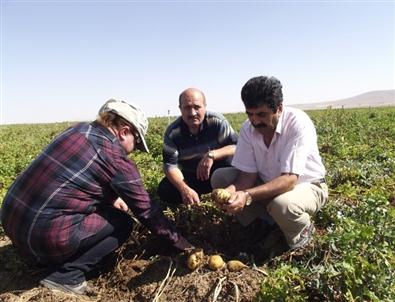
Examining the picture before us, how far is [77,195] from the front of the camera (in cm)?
304

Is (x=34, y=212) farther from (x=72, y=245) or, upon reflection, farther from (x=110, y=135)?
(x=110, y=135)

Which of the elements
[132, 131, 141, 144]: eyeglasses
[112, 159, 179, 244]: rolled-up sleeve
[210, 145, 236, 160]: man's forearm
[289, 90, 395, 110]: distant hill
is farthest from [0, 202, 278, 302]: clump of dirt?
[289, 90, 395, 110]: distant hill

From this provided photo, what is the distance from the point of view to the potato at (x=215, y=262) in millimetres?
3164

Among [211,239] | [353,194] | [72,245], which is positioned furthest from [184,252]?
[353,194]

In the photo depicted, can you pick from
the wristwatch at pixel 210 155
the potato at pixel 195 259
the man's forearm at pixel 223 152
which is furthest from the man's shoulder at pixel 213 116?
the potato at pixel 195 259

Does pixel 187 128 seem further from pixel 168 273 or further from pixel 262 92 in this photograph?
pixel 168 273

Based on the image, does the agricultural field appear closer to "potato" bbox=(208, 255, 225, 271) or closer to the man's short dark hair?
"potato" bbox=(208, 255, 225, 271)

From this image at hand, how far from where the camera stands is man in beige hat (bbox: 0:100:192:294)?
2992mm

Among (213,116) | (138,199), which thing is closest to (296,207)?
(138,199)

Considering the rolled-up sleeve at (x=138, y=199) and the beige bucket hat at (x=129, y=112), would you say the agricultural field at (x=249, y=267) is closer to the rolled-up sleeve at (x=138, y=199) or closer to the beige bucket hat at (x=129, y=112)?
the rolled-up sleeve at (x=138, y=199)

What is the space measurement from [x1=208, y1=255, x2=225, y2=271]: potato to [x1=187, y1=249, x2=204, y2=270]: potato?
3.0 inches

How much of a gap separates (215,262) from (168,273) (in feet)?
1.19

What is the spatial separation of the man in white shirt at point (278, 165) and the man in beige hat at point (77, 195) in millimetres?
779

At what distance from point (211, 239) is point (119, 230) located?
83 cm
